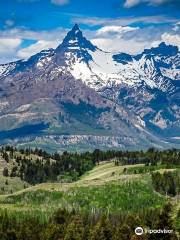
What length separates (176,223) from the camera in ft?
586

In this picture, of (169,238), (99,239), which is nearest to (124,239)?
(99,239)

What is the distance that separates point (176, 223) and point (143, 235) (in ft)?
78.9

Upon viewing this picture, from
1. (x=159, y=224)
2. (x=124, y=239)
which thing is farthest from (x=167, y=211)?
(x=124, y=239)

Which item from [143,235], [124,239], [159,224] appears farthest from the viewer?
[124,239]

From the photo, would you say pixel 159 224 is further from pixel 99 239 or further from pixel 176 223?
pixel 99 239

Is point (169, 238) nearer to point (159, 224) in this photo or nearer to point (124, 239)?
point (159, 224)

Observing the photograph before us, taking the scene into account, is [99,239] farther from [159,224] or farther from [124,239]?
[159,224]

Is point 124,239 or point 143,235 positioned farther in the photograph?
point 124,239

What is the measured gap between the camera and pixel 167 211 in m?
177

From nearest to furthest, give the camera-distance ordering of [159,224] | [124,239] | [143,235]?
[143,235] < [159,224] < [124,239]

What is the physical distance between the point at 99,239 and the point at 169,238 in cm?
4016

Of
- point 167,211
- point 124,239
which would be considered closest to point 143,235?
point 167,211

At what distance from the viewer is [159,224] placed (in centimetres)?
17462

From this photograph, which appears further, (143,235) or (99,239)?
(99,239)
